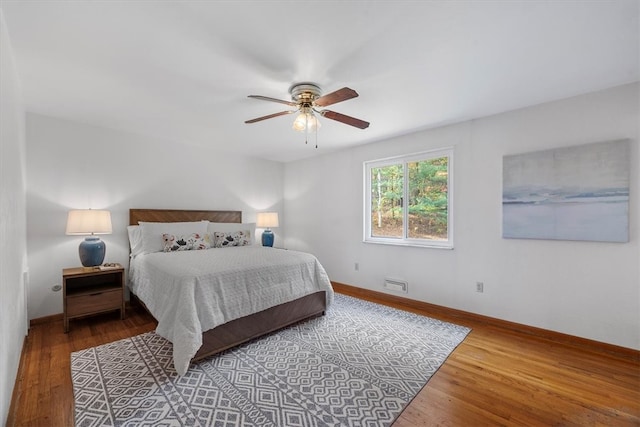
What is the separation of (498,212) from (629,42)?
1689mm

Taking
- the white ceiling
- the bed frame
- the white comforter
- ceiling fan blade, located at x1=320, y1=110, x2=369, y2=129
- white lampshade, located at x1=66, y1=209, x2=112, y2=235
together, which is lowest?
the bed frame

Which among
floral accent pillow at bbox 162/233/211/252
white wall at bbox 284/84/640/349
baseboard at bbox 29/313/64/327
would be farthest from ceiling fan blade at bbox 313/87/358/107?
baseboard at bbox 29/313/64/327

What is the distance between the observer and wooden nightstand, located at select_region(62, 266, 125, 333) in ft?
9.39

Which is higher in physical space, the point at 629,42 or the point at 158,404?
the point at 629,42

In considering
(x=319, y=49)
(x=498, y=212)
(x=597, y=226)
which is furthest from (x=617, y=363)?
(x=319, y=49)

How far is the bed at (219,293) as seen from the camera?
2.20 meters

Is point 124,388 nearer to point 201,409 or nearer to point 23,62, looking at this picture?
point 201,409

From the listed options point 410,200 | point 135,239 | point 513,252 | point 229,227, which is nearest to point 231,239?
point 229,227

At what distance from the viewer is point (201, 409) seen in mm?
1738

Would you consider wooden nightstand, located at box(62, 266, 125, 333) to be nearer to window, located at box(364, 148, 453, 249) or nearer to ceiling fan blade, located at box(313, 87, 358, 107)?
ceiling fan blade, located at box(313, 87, 358, 107)

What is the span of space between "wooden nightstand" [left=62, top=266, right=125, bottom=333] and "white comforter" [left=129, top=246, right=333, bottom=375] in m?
0.21

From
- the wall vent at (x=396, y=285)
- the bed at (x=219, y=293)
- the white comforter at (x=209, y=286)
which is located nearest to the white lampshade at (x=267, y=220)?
the bed at (x=219, y=293)

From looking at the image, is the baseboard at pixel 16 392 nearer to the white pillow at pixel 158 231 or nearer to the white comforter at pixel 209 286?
the white comforter at pixel 209 286

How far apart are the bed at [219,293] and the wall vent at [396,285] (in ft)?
3.68
